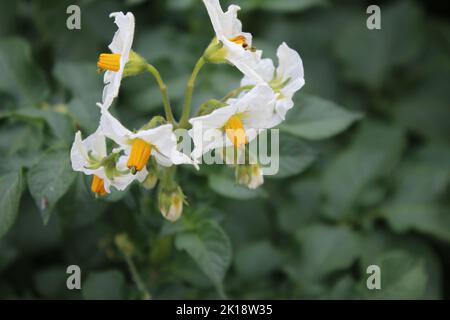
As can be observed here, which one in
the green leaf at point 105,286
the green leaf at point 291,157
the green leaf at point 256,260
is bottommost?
the green leaf at point 105,286

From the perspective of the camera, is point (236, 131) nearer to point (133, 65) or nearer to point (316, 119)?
point (133, 65)

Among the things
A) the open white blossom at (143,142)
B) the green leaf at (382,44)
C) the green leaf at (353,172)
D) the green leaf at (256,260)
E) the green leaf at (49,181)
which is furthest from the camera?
the green leaf at (382,44)

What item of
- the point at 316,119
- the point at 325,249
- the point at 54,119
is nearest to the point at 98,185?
the point at 54,119

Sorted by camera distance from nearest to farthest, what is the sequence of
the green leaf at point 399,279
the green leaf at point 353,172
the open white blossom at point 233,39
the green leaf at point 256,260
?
the open white blossom at point 233,39
the green leaf at point 399,279
the green leaf at point 256,260
the green leaf at point 353,172

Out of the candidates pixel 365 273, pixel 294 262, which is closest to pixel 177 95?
pixel 294 262

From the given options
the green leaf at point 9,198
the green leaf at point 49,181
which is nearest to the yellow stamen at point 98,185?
the green leaf at point 49,181

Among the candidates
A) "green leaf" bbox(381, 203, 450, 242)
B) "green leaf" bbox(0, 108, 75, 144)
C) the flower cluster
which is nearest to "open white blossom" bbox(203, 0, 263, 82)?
the flower cluster

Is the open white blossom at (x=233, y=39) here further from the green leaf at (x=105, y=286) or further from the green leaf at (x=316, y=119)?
the green leaf at (x=105, y=286)
